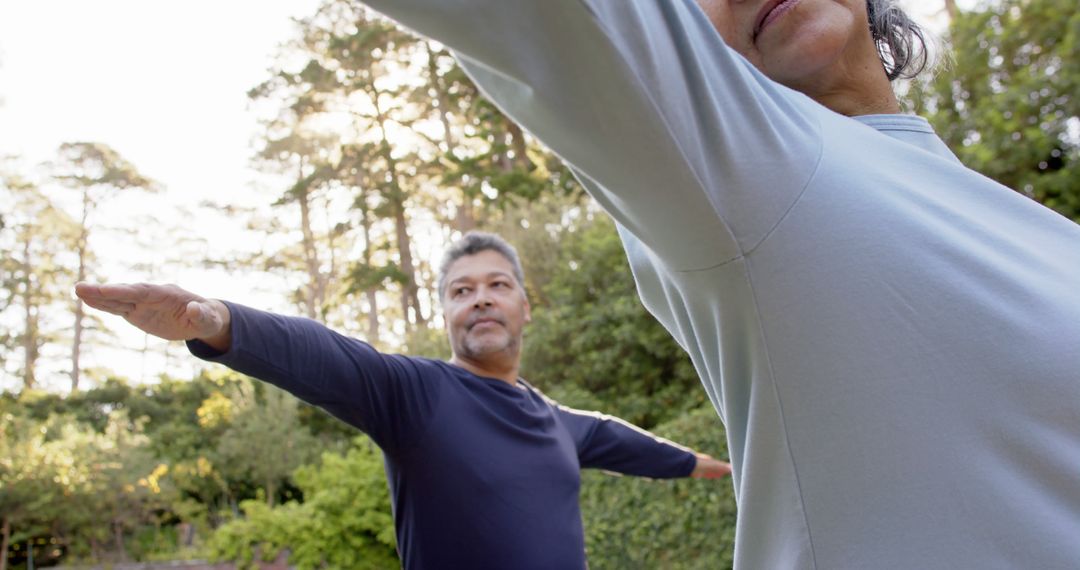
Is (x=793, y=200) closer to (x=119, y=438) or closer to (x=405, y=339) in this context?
(x=405, y=339)

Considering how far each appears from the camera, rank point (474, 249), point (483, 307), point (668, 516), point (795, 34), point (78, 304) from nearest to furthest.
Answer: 1. point (795, 34)
2. point (483, 307)
3. point (474, 249)
4. point (668, 516)
5. point (78, 304)

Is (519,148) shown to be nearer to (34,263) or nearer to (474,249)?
(474,249)

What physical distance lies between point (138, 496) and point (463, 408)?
12.7 metres

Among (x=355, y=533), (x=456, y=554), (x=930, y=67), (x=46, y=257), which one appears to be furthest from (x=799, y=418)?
(x=46, y=257)

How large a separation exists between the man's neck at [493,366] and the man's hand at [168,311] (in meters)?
1.21

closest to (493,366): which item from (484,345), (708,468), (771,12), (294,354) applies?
(484,345)

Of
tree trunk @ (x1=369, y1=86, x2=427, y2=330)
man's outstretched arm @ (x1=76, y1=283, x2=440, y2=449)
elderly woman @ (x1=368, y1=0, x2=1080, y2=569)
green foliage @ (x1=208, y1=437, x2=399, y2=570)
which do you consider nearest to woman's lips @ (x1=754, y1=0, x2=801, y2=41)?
elderly woman @ (x1=368, y1=0, x2=1080, y2=569)

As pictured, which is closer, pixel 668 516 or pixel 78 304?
pixel 668 516

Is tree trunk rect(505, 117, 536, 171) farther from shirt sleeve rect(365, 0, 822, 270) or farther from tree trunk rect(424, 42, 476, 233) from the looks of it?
shirt sleeve rect(365, 0, 822, 270)

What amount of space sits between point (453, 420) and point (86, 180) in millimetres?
29080

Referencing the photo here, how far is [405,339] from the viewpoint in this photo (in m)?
12.6

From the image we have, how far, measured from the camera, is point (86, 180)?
91.0ft

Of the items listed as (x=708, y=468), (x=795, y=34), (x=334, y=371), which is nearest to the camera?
(x=795, y=34)

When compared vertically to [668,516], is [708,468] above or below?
above
